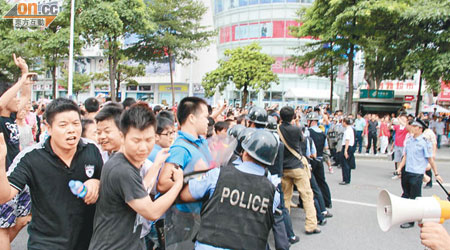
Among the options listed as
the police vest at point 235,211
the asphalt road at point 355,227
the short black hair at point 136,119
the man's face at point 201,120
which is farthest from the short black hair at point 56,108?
the asphalt road at point 355,227

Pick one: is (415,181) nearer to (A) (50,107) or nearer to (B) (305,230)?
(B) (305,230)

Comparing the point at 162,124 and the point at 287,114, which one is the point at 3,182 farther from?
the point at 287,114

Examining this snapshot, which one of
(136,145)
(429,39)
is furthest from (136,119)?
(429,39)

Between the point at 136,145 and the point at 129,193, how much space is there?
12.7 inches

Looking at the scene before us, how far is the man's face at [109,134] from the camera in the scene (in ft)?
9.46

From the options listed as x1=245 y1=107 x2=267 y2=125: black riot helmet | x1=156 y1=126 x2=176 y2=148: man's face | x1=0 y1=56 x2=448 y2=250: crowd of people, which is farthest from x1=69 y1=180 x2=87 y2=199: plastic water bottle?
x1=245 y1=107 x2=267 y2=125: black riot helmet

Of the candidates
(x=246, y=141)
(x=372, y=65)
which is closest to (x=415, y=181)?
(x=246, y=141)

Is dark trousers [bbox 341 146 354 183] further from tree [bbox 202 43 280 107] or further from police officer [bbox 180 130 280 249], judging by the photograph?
tree [bbox 202 43 280 107]

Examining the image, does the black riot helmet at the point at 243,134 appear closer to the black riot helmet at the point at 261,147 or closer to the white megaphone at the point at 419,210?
the black riot helmet at the point at 261,147

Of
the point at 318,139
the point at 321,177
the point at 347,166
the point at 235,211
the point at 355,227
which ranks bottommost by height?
the point at 355,227

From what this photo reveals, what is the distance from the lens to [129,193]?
72.4 inches

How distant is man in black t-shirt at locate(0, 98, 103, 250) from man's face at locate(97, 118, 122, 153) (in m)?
0.69

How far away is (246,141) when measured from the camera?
2.23m

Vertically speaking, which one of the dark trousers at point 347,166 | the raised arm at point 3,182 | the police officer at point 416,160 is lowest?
the dark trousers at point 347,166
